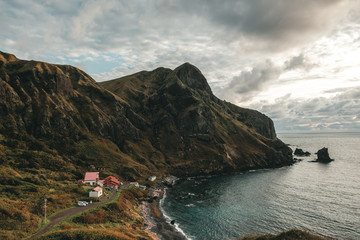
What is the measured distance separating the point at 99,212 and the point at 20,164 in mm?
59519

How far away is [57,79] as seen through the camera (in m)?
169

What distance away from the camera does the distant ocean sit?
7012 centimetres

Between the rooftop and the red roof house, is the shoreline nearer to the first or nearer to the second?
the red roof house

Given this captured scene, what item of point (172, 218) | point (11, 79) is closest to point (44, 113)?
point (11, 79)

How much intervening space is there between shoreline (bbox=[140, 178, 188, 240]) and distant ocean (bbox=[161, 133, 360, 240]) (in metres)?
3.56

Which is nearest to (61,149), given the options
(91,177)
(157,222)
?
(91,177)

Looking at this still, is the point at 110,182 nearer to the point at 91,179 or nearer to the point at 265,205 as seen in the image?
the point at 91,179

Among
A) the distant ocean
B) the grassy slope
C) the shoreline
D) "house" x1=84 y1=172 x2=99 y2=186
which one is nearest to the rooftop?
"house" x1=84 y1=172 x2=99 y2=186

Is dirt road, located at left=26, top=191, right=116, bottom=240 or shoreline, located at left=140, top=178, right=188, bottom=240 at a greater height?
dirt road, located at left=26, top=191, right=116, bottom=240

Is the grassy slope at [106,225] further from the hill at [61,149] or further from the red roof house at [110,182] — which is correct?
the red roof house at [110,182]

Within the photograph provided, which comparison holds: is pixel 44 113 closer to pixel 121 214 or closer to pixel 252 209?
pixel 121 214

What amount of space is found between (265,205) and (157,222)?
160 ft

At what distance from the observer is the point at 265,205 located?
9175 cm

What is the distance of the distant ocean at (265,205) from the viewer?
70125mm
